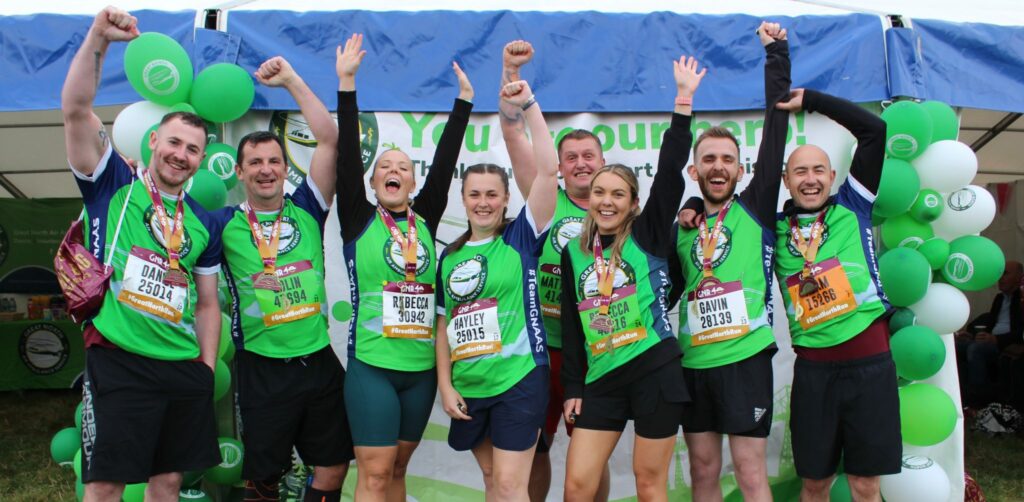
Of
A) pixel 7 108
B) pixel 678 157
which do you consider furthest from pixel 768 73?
pixel 7 108

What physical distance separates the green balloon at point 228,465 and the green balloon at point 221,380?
22 cm

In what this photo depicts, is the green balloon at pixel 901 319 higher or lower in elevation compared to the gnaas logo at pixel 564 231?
lower

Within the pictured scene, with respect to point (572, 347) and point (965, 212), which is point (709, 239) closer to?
point (572, 347)

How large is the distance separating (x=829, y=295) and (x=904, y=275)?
0.60 metres

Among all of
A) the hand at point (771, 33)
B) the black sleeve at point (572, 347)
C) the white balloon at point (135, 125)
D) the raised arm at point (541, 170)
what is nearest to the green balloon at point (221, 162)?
the white balloon at point (135, 125)

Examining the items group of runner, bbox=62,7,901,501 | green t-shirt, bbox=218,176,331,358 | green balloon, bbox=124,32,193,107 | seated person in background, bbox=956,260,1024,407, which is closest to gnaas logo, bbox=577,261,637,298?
group of runner, bbox=62,7,901,501

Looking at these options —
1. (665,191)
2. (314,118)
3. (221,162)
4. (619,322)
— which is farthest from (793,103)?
(221,162)

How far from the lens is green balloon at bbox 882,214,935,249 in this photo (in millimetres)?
3859

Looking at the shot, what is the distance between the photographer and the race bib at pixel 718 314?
3.14 metres

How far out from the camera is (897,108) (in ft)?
12.0

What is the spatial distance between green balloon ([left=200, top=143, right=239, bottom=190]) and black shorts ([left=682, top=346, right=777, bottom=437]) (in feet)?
6.87

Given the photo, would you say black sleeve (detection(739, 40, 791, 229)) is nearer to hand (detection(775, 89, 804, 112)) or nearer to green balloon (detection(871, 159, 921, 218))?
hand (detection(775, 89, 804, 112))

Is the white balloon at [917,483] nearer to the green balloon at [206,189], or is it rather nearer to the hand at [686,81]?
the hand at [686,81]

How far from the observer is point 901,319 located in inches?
149
